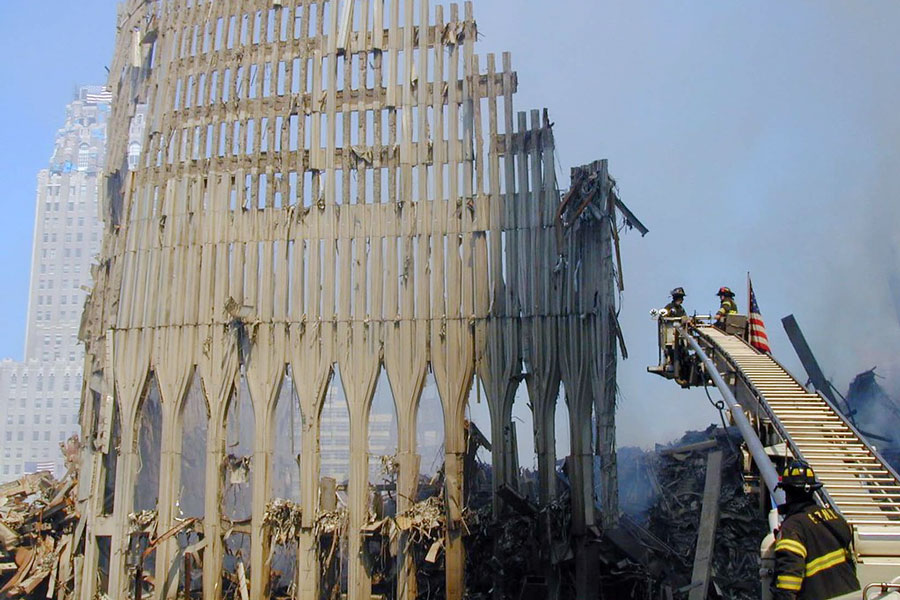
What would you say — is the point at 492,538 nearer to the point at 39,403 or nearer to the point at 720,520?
the point at 720,520

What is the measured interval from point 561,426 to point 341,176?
772 cm

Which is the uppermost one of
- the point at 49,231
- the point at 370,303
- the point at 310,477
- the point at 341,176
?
Answer: the point at 49,231

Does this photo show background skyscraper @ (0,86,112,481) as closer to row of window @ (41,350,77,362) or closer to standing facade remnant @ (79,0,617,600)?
row of window @ (41,350,77,362)

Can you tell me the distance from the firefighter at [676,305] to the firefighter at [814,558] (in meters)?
8.39

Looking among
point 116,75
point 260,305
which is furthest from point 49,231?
point 260,305

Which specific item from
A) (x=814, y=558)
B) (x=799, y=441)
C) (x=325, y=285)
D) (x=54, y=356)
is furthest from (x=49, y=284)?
(x=814, y=558)

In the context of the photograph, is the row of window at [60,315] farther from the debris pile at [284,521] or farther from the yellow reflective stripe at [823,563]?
the yellow reflective stripe at [823,563]

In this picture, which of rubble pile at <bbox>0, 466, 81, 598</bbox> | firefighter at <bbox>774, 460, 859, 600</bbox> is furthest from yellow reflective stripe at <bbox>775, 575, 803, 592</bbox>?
rubble pile at <bbox>0, 466, 81, 598</bbox>

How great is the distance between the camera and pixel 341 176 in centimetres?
2081

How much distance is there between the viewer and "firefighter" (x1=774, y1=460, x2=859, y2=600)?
5.86 meters

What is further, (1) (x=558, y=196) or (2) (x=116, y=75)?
(2) (x=116, y=75)

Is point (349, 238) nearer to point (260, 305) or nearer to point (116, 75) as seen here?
point (260, 305)

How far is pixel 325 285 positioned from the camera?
20062mm

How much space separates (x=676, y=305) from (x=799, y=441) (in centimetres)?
560
